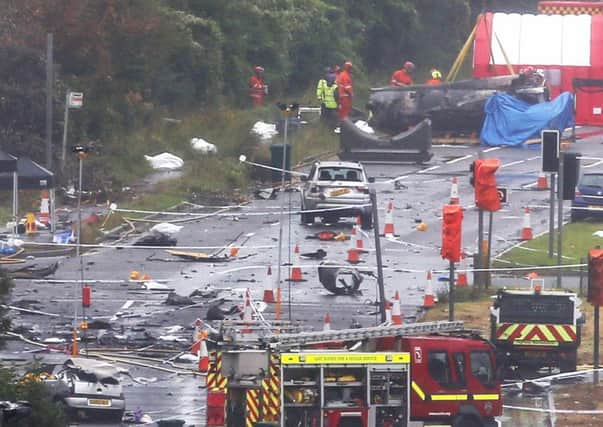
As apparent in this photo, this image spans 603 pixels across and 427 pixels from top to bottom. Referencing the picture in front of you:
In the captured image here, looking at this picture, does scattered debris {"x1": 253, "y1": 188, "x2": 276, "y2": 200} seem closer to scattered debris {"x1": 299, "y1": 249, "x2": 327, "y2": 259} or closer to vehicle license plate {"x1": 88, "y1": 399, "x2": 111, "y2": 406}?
scattered debris {"x1": 299, "y1": 249, "x2": 327, "y2": 259}

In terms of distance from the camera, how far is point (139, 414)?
74.7 ft

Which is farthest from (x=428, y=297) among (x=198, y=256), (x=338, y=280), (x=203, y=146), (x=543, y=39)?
(x=543, y=39)

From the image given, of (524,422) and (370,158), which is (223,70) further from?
(524,422)

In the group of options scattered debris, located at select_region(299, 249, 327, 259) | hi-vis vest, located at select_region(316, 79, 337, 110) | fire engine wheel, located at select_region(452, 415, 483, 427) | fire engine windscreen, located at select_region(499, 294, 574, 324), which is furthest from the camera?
hi-vis vest, located at select_region(316, 79, 337, 110)

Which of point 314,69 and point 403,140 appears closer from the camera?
point 403,140

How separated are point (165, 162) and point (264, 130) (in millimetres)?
4396

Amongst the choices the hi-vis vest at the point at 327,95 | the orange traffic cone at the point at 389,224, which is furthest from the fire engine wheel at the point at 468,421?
the hi-vis vest at the point at 327,95

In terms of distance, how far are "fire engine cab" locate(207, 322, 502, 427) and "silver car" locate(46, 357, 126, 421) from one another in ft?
4.29

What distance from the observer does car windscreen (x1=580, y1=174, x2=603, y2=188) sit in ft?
129

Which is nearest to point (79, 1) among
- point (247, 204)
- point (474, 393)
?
point (247, 204)

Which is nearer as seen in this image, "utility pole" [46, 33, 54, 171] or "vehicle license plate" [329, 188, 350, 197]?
"utility pole" [46, 33, 54, 171]

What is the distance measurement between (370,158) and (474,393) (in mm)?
23515

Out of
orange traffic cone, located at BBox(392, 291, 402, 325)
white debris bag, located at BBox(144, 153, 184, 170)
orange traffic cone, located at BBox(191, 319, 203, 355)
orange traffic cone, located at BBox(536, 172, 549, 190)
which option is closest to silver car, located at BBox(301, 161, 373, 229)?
white debris bag, located at BBox(144, 153, 184, 170)

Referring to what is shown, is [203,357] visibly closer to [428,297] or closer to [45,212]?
[428,297]
